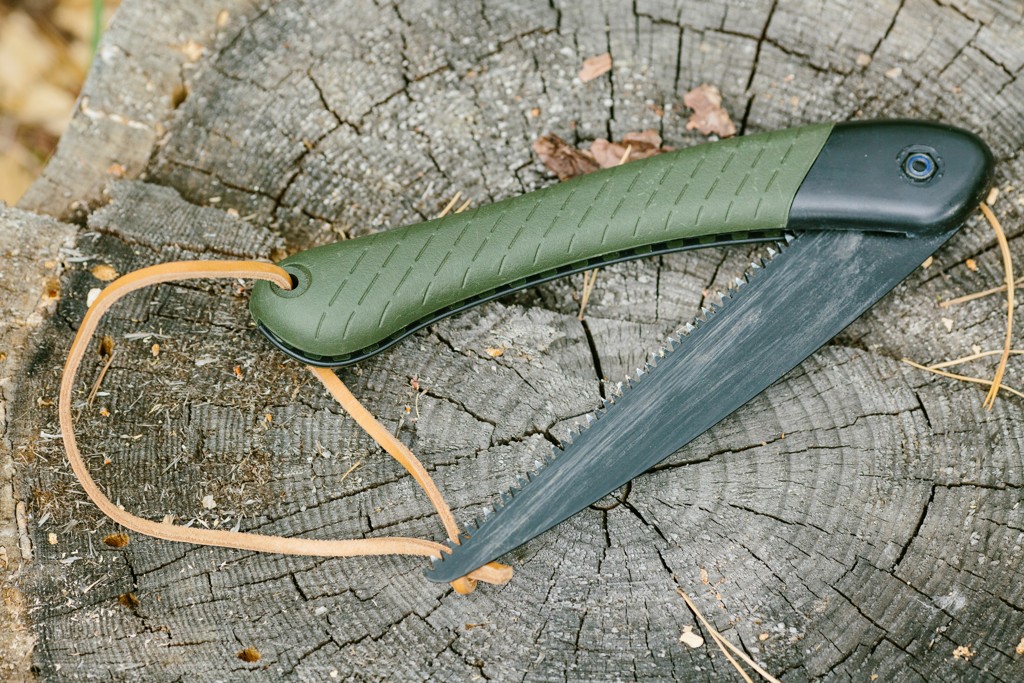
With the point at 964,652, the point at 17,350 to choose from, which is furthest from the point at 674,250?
the point at 17,350

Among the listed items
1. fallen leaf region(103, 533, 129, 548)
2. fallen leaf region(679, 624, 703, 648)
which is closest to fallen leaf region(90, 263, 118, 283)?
fallen leaf region(103, 533, 129, 548)

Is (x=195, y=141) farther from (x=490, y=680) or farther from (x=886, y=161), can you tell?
(x=886, y=161)

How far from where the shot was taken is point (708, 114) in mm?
1809

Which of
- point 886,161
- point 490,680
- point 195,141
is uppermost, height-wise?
point 886,161

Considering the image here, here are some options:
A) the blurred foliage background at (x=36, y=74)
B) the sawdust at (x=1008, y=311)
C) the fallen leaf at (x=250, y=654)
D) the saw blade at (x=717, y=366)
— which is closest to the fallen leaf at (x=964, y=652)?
the sawdust at (x=1008, y=311)

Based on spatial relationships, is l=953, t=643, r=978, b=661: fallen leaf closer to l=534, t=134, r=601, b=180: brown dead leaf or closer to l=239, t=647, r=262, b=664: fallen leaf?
l=534, t=134, r=601, b=180: brown dead leaf

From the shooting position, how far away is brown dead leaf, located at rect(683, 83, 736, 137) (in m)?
1.81

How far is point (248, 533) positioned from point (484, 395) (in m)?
0.55

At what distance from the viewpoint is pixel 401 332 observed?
165 centimetres

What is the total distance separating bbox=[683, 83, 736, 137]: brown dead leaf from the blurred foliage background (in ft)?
6.74

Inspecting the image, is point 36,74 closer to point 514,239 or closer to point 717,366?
point 514,239

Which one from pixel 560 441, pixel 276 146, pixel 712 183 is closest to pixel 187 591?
pixel 560 441

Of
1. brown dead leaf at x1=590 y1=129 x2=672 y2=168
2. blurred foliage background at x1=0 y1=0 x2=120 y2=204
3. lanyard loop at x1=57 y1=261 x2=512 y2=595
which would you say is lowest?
lanyard loop at x1=57 y1=261 x2=512 y2=595

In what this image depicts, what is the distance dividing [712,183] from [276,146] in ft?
3.23
